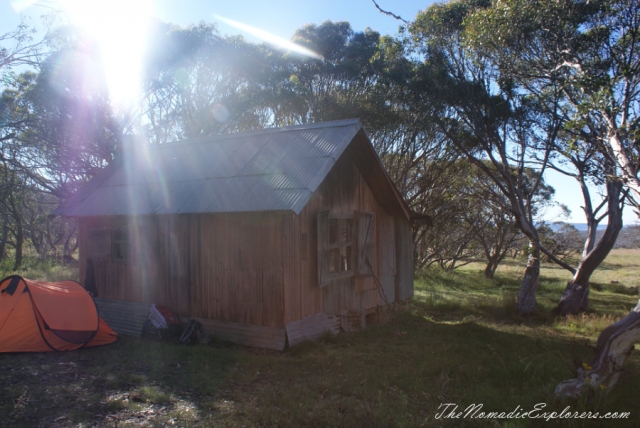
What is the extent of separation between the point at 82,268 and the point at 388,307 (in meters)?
7.10

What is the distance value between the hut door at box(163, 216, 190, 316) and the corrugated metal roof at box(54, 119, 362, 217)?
1.76 ft

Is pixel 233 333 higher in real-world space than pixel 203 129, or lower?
lower

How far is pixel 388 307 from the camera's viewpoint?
11.5 m

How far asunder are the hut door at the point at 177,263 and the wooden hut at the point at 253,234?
0.02 metres

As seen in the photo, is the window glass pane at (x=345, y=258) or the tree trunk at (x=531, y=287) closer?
the window glass pane at (x=345, y=258)

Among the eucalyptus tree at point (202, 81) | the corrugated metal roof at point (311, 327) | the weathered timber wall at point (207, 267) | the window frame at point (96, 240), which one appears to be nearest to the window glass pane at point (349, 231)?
the corrugated metal roof at point (311, 327)

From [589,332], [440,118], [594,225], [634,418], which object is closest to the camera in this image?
[634,418]

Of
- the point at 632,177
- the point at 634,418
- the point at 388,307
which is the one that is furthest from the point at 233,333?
the point at 632,177

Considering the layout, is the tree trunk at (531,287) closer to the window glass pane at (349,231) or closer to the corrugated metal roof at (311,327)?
the window glass pane at (349,231)

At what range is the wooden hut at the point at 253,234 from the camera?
8.22 meters

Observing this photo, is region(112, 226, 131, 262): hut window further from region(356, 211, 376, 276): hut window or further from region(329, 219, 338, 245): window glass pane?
region(356, 211, 376, 276): hut window

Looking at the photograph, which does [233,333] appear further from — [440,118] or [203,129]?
[203,129]

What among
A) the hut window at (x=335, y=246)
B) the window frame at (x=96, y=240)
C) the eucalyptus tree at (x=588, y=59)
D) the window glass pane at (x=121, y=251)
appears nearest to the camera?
the eucalyptus tree at (x=588, y=59)

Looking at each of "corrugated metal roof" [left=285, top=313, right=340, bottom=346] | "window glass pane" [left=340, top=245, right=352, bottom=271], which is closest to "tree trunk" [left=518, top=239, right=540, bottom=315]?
"window glass pane" [left=340, top=245, right=352, bottom=271]
